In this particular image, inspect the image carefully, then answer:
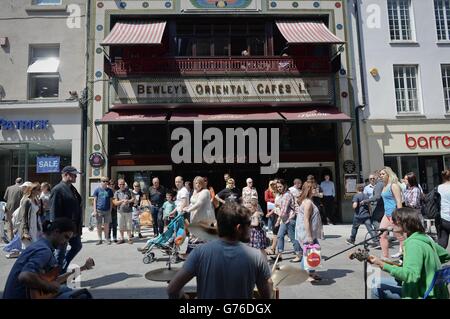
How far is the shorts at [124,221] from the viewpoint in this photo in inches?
396

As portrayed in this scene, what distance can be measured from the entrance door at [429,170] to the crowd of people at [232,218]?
4163mm

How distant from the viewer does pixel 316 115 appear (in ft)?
42.7

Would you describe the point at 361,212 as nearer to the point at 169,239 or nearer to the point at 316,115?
the point at 169,239

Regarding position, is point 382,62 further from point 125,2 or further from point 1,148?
point 1,148

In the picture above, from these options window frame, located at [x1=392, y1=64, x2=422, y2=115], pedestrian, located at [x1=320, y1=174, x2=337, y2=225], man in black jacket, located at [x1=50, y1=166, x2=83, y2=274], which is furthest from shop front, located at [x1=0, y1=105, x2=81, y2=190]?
window frame, located at [x1=392, y1=64, x2=422, y2=115]

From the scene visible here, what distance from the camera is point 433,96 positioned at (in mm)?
14742

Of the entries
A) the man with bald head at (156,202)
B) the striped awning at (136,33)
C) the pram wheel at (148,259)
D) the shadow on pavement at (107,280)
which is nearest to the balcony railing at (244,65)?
the striped awning at (136,33)

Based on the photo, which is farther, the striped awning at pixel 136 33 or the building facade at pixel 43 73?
the building facade at pixel 43 73

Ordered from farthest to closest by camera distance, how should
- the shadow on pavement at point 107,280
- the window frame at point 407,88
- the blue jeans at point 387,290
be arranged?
the window frame at point 407,88 → the shadow on pavement at point 107,280 → the blue jeans at point 387,290

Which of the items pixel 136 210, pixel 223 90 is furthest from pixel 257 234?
pixel 223 90

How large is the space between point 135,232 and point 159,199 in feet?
6.41

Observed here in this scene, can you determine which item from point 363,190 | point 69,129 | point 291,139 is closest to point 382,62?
point 291,139

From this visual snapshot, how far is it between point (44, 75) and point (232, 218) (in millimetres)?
14560

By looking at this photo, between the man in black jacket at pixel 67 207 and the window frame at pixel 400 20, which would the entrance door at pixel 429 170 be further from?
the man in black jacket at pixel 67 207
